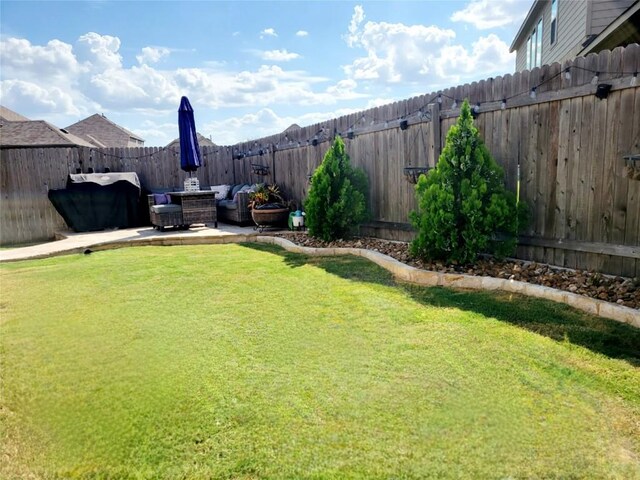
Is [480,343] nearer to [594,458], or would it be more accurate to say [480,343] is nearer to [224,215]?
[594,458]

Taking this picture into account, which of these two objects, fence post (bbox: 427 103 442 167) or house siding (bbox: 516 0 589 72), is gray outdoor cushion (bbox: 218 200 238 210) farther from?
house siding (bbox: 516 0 589 72)

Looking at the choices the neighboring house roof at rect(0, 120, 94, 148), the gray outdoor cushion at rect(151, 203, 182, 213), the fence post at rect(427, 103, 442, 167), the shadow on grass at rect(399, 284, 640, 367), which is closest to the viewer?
the shadow on grass at rect(399, 284, 640, 367)

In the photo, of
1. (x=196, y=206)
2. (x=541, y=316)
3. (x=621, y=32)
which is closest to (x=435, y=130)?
(x=541, y=316)

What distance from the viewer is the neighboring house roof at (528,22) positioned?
12859 millimetres

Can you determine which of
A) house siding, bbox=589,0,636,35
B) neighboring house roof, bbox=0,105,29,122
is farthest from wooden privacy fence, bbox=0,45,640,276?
neighboring house roof, bbox=0,105,29,122

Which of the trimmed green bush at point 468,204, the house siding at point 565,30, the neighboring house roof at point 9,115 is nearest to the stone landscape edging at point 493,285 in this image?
the trimmed green bush at point 468,204

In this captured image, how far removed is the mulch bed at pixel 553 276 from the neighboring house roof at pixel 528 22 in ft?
37.3

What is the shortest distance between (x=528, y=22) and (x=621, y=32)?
27.7ft

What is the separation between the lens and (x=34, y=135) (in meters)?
15.6

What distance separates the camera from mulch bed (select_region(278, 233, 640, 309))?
134 inches

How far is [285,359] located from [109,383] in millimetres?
1017

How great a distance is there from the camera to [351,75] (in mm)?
12672

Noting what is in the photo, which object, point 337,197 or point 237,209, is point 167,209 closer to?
point 237,209

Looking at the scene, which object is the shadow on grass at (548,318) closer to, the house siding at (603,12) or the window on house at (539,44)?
the house siding at (603,12)
